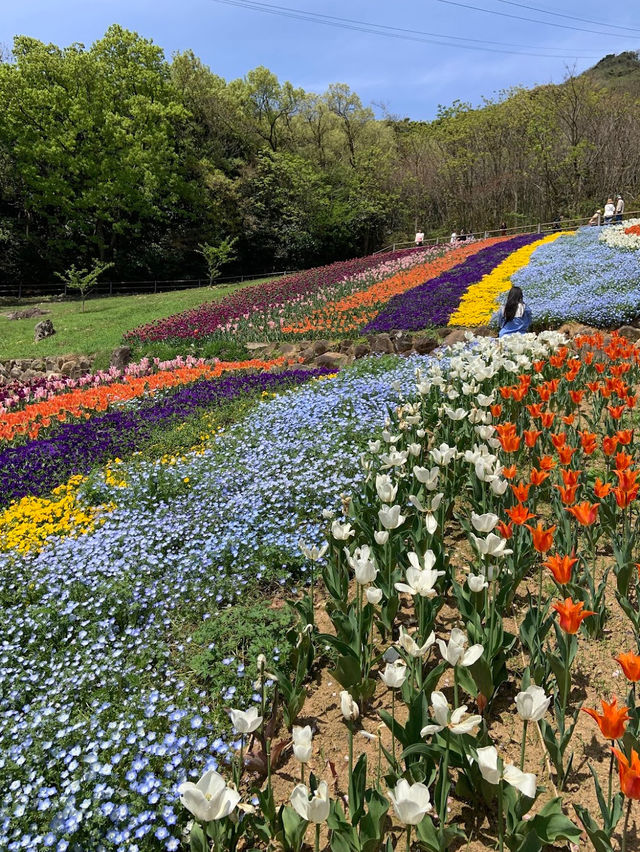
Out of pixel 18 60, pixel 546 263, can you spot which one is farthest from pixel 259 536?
pixel 18 60

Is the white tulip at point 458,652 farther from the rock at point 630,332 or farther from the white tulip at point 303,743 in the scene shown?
the rock at point 630,332

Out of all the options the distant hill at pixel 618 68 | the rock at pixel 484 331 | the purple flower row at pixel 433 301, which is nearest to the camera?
the rock at pixel 484 331

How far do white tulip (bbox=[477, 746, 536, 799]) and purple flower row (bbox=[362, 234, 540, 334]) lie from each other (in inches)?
534

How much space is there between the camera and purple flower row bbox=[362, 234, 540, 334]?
587 inches

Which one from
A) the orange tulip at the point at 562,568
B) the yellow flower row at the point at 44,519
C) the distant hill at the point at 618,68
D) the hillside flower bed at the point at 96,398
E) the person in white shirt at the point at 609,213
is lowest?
the yellow flower row at the point at 44,519

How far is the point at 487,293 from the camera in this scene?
55.4ft

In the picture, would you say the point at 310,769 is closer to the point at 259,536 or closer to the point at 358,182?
the point at 259,536

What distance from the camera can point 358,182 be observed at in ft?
144

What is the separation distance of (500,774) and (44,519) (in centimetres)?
518

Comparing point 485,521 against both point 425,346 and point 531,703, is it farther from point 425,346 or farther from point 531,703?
point 425,346

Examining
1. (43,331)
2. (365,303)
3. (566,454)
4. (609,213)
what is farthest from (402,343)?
(609,213)

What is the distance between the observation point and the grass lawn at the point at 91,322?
17.4 meters

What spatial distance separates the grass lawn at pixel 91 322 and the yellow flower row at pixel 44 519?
32.5 feet

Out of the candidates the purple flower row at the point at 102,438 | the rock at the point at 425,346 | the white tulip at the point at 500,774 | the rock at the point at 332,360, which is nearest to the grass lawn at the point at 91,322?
the rock at the point at 332,360
